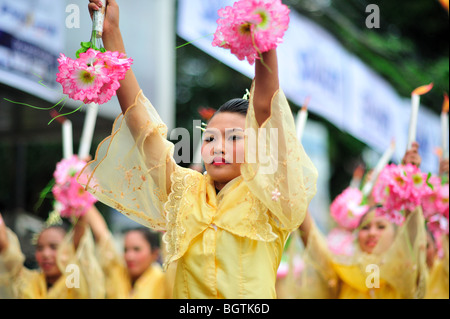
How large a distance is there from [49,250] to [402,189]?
2.37 m

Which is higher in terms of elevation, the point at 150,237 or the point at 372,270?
the point at 150,237

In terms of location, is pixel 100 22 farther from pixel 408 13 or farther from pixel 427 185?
pixel 408 13

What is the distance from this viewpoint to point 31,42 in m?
4.39

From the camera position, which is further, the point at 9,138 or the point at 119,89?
the point at 9,138

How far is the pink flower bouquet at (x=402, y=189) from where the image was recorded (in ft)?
10.8

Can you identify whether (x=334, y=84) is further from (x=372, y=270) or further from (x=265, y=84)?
(x=265, y=84)

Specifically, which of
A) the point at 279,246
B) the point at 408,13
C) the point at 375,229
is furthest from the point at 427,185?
the point at 408,13

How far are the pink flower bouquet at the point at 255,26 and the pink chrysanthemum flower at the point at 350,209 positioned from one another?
8.37ft

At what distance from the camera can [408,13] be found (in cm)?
1081

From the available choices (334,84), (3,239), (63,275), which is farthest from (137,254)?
(334,84)

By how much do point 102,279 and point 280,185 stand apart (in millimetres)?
2431

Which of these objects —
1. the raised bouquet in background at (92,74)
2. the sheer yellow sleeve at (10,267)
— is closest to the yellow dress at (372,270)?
the sheer yellow sleeve at (10,267)

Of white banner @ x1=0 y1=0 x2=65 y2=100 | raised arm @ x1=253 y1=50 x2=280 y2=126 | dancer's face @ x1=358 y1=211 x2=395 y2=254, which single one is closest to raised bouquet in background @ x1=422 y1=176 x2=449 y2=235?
dancer's face @ x1=358 y1=211 x2=395 y2=254

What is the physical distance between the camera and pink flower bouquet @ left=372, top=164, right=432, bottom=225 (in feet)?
10.8
